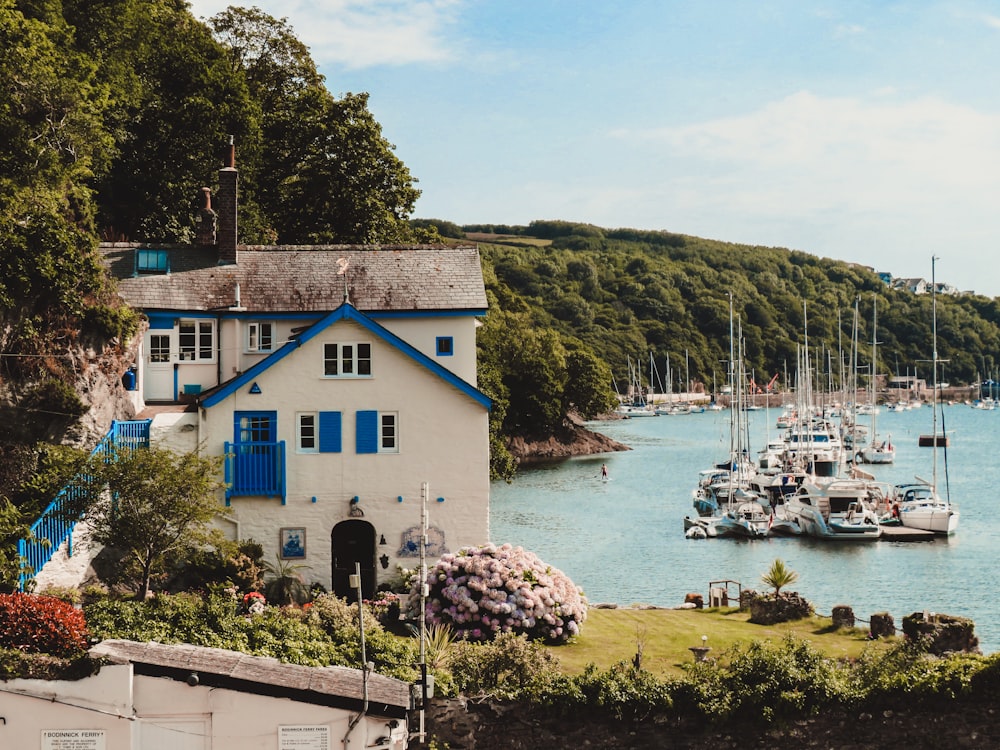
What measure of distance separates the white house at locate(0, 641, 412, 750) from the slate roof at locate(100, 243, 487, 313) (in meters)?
18.1

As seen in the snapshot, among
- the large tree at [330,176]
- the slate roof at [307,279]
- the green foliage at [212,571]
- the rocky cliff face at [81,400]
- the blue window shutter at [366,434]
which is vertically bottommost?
the green foliage at [212,571]

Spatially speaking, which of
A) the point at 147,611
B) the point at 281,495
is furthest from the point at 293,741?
the point at 281,495

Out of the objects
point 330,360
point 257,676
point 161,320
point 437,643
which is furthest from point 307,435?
point 257,676

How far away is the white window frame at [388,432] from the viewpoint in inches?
1289

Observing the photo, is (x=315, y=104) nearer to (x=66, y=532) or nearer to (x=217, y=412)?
(x=217, y=412)

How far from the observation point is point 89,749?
19.6 m

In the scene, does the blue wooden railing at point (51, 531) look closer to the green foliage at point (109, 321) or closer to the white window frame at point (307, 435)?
the green foliage at point (109, 321)

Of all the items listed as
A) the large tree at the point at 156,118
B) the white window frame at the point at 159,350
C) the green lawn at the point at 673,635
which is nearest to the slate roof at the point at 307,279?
the white window frame at the point at 159,350

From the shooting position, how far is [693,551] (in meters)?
66.4

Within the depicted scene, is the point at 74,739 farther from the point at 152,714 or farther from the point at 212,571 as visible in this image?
the point at 212,571

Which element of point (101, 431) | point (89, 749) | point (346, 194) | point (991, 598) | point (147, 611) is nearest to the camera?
point (89, 749)

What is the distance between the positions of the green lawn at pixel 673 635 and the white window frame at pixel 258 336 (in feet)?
43.4

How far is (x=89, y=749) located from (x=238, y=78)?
44.2 metres

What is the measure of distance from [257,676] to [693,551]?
49069 millimetres
